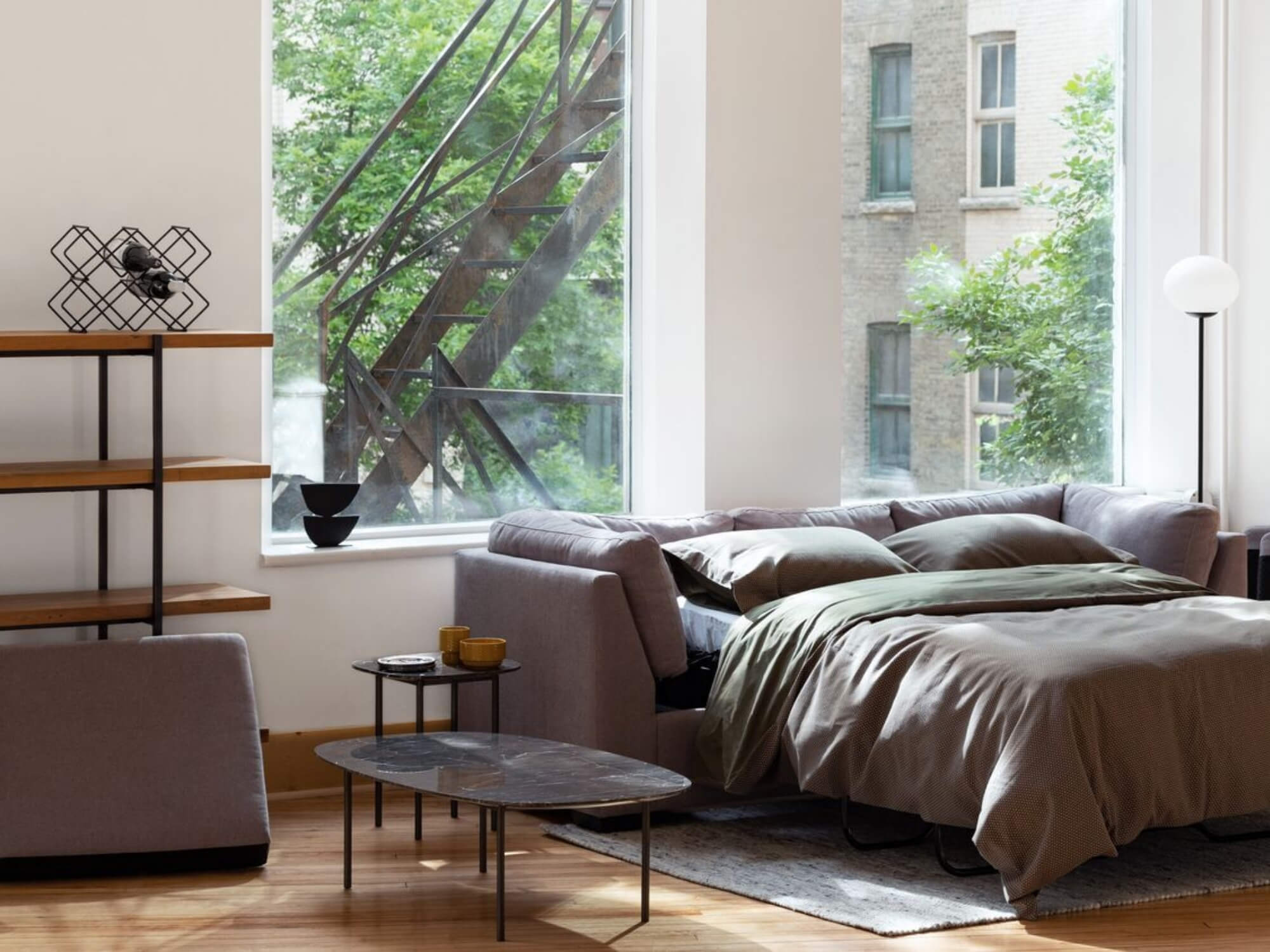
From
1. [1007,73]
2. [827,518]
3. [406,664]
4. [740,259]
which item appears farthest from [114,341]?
[1007,73]

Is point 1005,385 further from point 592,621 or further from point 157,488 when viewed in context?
point 157,488

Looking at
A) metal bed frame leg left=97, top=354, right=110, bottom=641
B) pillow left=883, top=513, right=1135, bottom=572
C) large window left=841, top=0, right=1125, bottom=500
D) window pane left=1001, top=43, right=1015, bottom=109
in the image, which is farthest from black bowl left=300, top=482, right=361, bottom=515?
window pane left=1001, top=43, right=1015, bottom=109

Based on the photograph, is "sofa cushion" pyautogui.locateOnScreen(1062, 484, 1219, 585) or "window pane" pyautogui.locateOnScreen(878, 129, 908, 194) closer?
"sofa cushion" pyautogui.locateOnScreen(1062, 484, 1219, 585)

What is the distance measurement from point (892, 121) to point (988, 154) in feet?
1.59

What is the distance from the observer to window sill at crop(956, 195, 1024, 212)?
684cm

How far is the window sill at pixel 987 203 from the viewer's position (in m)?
6.84

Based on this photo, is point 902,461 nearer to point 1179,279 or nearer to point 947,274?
point 947,274

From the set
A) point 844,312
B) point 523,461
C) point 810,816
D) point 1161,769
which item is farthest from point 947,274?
point 1161,769

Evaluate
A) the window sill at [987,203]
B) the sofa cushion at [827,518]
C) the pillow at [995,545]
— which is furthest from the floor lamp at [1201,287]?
the sofa cushion at [827,518]

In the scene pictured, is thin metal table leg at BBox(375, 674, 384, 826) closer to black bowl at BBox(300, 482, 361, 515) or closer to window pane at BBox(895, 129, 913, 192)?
black bowl at BBox(300, 482, 361, 515)

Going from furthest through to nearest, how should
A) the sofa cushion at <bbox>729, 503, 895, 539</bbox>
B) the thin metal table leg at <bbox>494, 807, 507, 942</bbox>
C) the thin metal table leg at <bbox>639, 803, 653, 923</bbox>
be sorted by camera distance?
the sofa cushion at <bbox>729, 503, 895, 539</bbox> < the thin metal table leg at <bbox>639, 803, 653, 923</bbox> < the thin metal table leg at <bbox>494, 807, 507, 942</bbox>

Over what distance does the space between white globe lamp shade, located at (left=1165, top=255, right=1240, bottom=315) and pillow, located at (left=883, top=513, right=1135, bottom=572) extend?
1.31 meters

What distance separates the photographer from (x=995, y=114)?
6.86 metres

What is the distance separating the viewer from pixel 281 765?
5.22m
